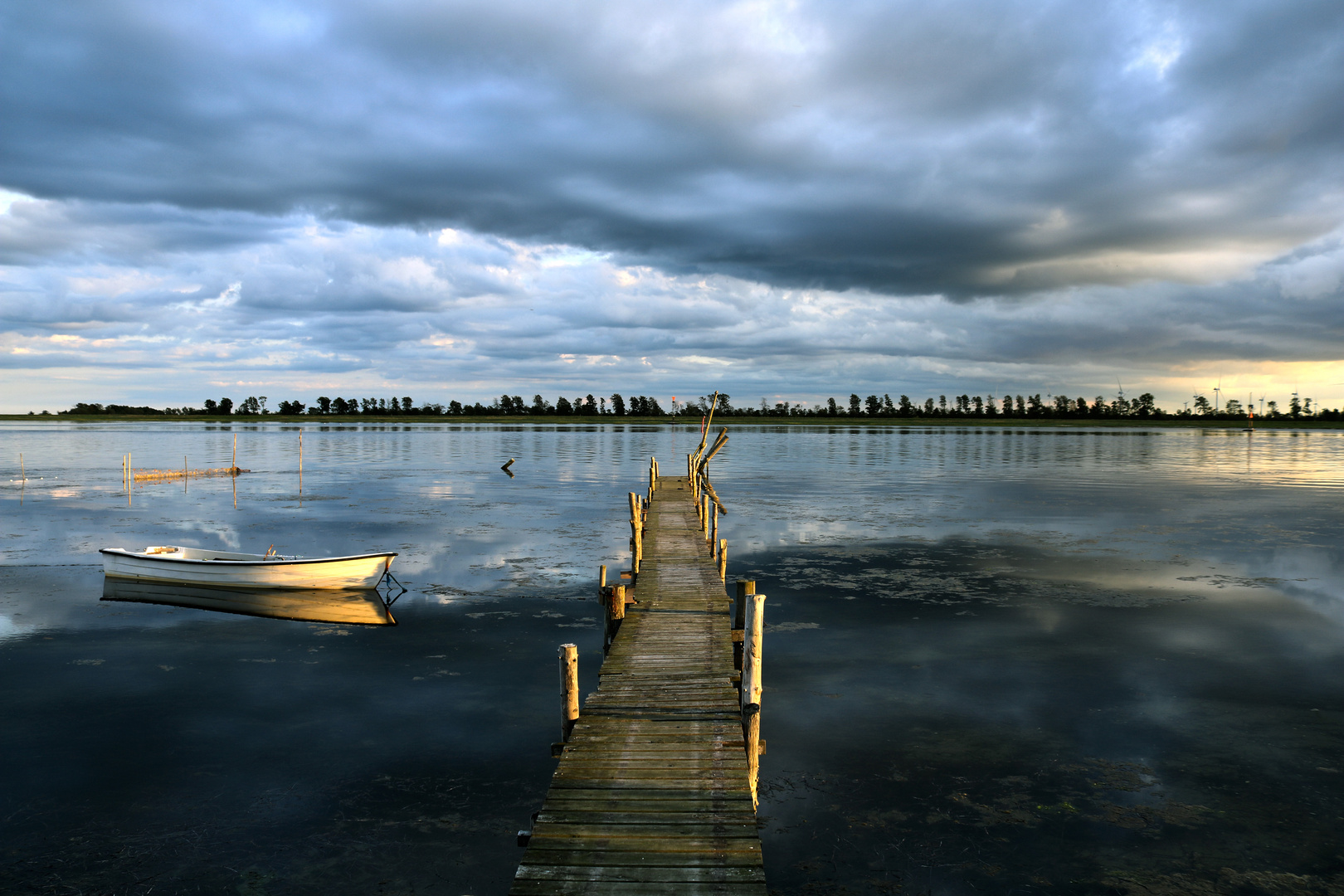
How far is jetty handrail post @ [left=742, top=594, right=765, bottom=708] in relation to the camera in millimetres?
11617

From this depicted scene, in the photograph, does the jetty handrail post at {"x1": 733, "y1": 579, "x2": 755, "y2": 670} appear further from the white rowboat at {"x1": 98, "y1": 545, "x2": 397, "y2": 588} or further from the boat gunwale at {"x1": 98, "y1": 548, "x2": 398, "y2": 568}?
the boat gunwale at {"x1": 98, "y1": 548, "x2": 398, "y2": 568}

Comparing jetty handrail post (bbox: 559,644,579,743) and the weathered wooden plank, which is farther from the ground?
jetty handrail post (bbox: 559,644,579,743)

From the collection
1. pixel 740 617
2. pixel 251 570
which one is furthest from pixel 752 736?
pixel 251 570

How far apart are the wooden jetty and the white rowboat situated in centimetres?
1133

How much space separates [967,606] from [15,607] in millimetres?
27237

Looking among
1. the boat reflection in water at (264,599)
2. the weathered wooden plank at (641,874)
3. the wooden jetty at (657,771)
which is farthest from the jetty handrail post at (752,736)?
the boat reflection in water at (264,599)

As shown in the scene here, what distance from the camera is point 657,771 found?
948cm

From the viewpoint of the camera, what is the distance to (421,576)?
2711cm

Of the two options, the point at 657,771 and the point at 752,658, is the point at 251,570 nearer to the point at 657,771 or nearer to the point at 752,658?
the point at 752,658

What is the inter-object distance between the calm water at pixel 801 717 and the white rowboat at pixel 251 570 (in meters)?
1.49

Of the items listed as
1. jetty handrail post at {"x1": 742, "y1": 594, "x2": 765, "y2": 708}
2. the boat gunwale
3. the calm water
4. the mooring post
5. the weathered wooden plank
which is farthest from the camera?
the boat gunwale

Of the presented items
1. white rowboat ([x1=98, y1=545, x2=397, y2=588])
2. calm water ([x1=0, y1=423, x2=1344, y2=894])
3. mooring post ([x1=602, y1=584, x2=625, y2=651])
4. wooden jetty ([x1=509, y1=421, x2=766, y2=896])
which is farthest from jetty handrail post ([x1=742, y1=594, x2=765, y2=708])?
white rowboat ([x1=98, y1=545, x2=397, y2=588])

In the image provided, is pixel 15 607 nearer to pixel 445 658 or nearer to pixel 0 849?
pixel 445 658

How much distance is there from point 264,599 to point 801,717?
1792cm
